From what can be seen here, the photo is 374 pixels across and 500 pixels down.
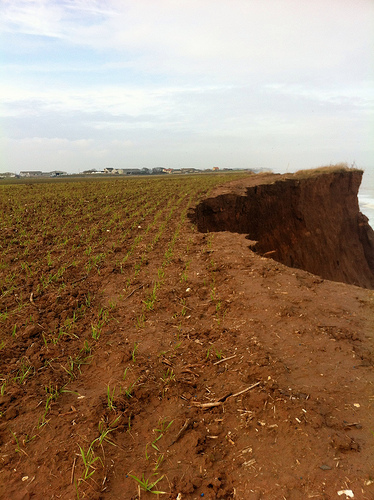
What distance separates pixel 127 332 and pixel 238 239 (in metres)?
4.37

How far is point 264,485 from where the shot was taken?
194 cm

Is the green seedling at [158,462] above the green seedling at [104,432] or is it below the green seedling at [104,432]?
below

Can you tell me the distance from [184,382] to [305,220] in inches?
681

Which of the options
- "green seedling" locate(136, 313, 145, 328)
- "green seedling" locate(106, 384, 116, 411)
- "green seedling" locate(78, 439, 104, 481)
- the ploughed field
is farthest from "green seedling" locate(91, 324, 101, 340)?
"green seedling" locate(78, 439, 104, 481)

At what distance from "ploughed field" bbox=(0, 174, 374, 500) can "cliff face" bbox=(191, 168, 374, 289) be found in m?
7.71

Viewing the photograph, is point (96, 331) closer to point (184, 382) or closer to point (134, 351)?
point (134, 351)

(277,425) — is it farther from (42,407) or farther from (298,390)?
(42,407)

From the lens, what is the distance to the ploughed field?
6.66 feet

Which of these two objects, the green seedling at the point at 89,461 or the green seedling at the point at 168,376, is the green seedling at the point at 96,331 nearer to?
the green seedling at the point at 168,376

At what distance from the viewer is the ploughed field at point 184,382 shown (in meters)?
2.03

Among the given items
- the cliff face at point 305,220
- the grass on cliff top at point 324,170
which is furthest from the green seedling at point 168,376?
the grass on cliff top at point 324,170

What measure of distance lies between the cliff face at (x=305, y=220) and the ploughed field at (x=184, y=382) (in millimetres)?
7712

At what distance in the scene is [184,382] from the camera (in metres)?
2.89

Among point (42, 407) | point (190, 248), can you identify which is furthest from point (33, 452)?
point (190, 248)
